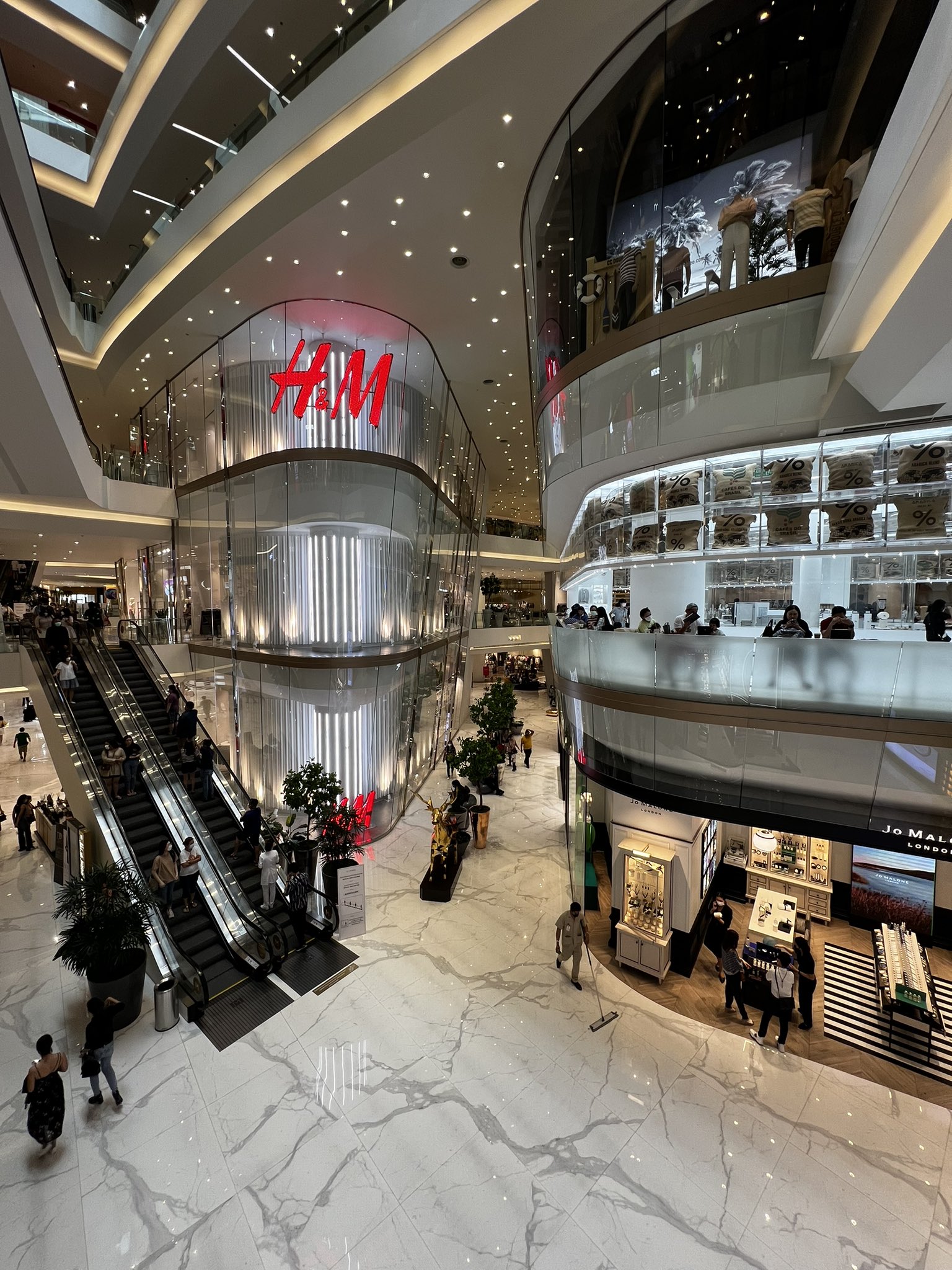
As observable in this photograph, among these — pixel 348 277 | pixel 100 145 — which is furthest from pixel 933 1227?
pixel 100 145

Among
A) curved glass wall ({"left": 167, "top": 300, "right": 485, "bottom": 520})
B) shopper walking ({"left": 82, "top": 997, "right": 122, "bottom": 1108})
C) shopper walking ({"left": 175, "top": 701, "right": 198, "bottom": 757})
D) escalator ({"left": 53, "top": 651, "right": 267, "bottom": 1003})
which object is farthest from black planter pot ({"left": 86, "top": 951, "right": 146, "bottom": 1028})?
curved glass wall ({"left": 167, "top": 300, "right": 485, "bottom": 520})

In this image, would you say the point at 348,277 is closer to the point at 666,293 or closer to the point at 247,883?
the point at 666,293

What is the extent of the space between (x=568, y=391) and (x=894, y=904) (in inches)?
427

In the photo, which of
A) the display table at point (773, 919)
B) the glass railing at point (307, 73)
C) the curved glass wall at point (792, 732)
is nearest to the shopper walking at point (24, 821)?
the glass railing at point (307, 73)

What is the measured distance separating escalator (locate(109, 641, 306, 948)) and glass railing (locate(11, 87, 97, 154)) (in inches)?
536

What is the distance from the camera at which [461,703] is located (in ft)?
83.1

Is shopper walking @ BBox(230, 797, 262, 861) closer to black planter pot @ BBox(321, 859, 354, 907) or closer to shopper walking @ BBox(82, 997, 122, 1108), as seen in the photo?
black planter pot @ BBox(321, 859, 354, 907)

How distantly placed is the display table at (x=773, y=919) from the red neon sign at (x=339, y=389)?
12.9 metres

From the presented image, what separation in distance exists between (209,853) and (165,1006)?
9.63ft

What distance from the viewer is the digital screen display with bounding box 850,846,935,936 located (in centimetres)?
980

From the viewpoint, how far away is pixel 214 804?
37.7 ft

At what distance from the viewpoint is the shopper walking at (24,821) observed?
13125mm

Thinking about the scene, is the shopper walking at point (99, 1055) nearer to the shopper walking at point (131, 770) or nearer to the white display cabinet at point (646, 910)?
the shopper walking at point (131, 770)

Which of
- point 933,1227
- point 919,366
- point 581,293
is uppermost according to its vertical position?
point 581,293
